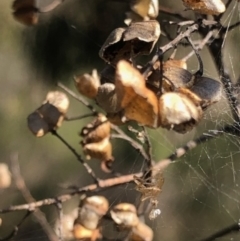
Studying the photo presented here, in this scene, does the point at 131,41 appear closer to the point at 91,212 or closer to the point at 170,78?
the point at 170,78

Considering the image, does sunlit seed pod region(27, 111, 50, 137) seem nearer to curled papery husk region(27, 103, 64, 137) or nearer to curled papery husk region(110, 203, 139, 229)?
curled papery husk region(27, 103, 64, 137)

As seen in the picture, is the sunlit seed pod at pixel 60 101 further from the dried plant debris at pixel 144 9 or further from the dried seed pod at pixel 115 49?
the dried seed pod at pixel 115 49

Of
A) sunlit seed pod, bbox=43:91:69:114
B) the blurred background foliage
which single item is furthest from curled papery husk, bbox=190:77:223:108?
the blurred background foliage

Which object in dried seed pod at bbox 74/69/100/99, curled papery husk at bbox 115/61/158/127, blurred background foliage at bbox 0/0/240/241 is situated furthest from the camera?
blurred background foliage at bbox 0/0/240/241

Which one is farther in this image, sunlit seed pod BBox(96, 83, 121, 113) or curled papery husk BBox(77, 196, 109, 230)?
curled papery husk BBox(77, 196, 109, 230)

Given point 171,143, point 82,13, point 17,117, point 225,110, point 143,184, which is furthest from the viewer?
point 17,117

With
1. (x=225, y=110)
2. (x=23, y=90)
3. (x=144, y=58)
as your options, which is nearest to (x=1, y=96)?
(x=23, y=90)

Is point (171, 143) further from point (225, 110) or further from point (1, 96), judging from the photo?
point (1, 96)
